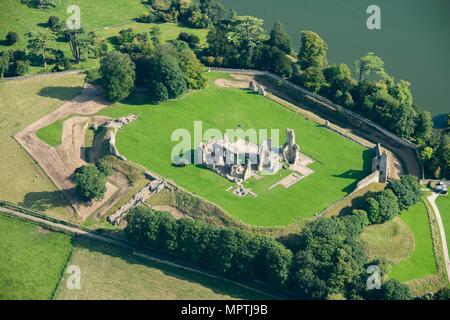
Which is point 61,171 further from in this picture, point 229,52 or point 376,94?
point 376,94

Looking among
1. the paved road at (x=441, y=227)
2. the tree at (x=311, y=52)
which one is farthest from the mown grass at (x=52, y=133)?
the paved road at (x=441, y=227)

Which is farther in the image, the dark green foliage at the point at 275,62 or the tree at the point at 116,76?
the dark green foliage at the point at 275,62

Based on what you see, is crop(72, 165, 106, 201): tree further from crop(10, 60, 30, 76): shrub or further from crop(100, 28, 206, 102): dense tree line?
crop(10, 60, 30, 76): shrub

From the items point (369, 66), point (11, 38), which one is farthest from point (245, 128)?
point (11, 38)

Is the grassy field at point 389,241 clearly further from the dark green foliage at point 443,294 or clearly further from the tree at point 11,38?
the tree at point 11,38

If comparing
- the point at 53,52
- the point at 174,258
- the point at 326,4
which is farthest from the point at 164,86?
the point at 326,4

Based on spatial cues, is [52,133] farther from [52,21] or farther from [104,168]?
[52,21]
